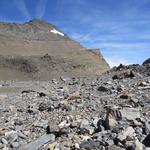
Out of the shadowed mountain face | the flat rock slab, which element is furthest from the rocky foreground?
the shadowed mountain face

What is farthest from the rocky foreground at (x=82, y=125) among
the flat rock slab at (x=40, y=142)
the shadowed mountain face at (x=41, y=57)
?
the shadowed mountain face at (x=41, y=57)

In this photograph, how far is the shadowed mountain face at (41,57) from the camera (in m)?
61.7

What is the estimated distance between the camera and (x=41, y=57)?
64.7 meters

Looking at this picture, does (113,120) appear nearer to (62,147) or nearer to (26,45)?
(62,147)

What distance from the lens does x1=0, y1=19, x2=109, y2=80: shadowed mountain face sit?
61.7 m

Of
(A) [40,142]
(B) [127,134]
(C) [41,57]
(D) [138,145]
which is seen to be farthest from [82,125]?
(C) [41,57]

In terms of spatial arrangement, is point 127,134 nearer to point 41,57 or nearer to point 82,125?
point 82,125

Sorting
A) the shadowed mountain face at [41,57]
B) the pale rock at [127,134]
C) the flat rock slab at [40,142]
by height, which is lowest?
the flat rock slab at [40,142]

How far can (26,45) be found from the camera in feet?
245

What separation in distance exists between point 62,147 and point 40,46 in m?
69.4

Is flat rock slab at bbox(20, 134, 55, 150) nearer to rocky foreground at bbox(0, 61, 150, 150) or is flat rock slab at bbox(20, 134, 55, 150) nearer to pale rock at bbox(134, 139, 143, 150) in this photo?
rocky foreground at bbox(0, 61, 150, 150)

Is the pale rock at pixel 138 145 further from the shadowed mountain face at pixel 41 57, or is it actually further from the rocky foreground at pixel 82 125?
the shadowed mountain face at pixel 41 57

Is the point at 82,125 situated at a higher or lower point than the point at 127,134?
higher

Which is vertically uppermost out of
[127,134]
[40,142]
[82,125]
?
[82,125]
